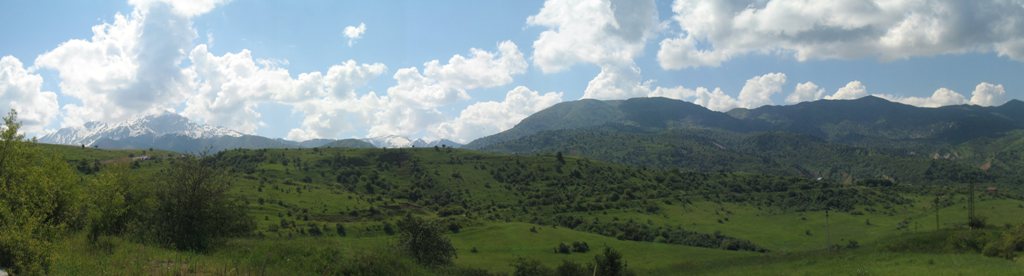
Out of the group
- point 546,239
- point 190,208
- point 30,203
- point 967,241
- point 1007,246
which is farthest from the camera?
point 546,239

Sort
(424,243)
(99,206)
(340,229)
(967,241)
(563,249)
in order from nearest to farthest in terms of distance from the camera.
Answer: (99,206) < (967,241) < (424,243) < (563,249) < (340,229)

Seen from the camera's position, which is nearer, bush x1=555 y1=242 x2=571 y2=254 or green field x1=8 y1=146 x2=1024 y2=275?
green field x1=8 y1=146 x2=1024 y2=275

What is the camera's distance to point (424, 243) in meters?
74.1

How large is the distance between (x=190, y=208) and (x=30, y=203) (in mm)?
17692

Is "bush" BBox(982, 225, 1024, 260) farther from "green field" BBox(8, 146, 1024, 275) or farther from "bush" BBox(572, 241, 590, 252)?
"bush" BBox(572, 241, 590, 252)

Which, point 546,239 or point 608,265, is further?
point 546,239

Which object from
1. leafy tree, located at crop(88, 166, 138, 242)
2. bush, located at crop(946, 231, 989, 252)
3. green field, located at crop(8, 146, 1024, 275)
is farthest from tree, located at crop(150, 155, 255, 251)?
bush, located at crop(946, 231, 989, 252)

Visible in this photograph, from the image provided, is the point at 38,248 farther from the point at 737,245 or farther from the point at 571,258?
the point at 737,245

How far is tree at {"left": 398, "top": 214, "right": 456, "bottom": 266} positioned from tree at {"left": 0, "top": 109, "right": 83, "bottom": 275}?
38.9m

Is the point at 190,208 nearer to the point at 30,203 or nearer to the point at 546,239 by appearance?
the point at 30,203

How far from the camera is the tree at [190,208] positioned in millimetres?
44438

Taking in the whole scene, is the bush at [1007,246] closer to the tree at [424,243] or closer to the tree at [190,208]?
the tree at [424,243]

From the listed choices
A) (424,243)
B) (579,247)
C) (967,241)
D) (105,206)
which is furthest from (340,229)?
(967,241)

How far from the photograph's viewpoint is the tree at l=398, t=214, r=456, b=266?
72.3 m
